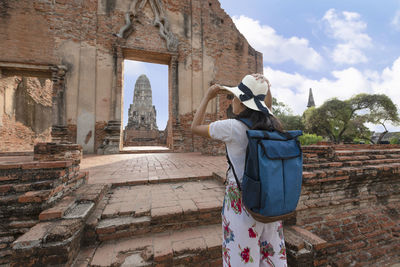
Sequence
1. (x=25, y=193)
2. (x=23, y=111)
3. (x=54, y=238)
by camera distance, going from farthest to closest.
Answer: (x=23, y=111), (x=25, y=193), (x=54, y=238)

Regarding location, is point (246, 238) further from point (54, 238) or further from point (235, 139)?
point (54, 238)

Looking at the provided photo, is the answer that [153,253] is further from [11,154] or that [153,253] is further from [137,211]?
[11,154]

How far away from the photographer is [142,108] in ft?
75.8

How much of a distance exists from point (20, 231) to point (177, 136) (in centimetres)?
672

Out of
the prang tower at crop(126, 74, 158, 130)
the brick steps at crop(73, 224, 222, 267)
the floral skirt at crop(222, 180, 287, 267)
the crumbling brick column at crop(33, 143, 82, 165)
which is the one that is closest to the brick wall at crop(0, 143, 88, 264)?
the brick steps at crop(73, 224, 222, 267)

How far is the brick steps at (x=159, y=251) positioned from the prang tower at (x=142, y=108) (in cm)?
2092

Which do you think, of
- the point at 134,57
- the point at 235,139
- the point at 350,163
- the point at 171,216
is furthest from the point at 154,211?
the point at 134,57

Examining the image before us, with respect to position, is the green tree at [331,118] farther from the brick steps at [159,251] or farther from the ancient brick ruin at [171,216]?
the brick steps at [159,251]

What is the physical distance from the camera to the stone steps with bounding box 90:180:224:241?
1.76 meters

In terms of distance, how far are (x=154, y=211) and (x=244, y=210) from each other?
1.26m

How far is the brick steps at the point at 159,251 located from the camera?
4.81ft

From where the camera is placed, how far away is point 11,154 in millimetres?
6371

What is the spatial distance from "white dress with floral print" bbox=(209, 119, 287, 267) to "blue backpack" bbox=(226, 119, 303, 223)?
0.13m

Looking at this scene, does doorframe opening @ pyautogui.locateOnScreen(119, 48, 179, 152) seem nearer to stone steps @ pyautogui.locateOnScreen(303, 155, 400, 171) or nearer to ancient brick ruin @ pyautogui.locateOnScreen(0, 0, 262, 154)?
ancient brick ruin @ pyautogui.locateOnScreen(0, 0, 262, 154)
